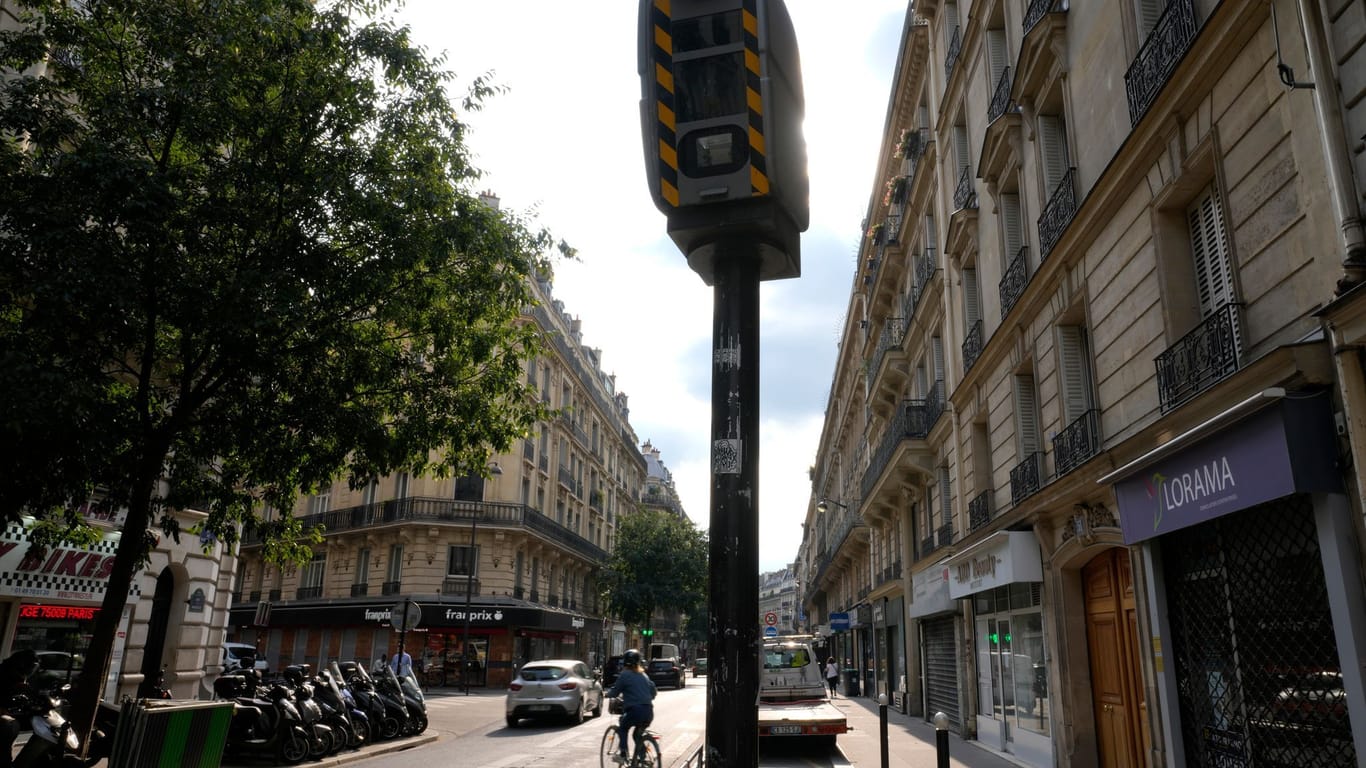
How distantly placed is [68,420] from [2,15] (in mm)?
7464

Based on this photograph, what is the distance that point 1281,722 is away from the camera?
6.68m

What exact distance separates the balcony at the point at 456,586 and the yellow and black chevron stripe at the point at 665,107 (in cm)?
3601

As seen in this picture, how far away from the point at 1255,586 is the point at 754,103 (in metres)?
6.79

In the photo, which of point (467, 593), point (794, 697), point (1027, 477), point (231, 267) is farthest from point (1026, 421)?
point (467, 593)

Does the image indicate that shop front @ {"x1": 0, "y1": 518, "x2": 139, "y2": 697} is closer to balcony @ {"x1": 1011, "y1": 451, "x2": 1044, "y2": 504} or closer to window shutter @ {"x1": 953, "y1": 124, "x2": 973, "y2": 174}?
balcony @ {"x1": 1011, "y1": 451, "x2": 1044, "y2": 504}

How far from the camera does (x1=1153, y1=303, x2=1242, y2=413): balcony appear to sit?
7.43m

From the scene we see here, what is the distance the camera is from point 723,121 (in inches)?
100

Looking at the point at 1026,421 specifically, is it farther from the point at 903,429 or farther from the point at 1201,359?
the point at 903,429

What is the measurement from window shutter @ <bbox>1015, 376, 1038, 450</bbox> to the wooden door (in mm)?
2259

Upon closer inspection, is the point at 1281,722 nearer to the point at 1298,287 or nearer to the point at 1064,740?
the point at 1298,287

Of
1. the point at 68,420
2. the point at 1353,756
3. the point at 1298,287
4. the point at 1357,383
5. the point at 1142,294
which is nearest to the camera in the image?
the point at 1357,383

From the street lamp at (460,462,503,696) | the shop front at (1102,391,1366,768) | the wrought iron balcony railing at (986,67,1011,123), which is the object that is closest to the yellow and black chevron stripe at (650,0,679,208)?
the shop front at (1102,391,1366,768)

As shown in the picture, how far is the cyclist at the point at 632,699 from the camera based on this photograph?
11.3 meters

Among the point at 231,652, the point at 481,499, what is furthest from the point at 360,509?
the point at 231,652
